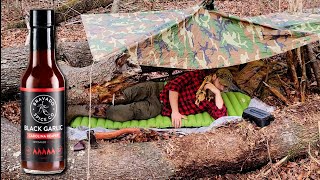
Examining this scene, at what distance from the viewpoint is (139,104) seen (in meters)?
5.53

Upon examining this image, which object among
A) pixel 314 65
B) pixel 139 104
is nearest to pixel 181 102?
pixel 139 104

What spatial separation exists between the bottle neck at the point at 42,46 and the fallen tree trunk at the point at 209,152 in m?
1.84

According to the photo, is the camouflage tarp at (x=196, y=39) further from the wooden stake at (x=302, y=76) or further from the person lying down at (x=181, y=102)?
the wooden stake at (x=302, y=76)

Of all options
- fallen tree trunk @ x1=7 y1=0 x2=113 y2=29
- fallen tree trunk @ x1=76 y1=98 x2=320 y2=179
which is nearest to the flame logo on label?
fallen tree trunk @ x1=76 y1=98 x2=320 y2=179

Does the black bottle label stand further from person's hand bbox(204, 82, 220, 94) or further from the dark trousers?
person's hand bbox(204, 82, 220, 94)

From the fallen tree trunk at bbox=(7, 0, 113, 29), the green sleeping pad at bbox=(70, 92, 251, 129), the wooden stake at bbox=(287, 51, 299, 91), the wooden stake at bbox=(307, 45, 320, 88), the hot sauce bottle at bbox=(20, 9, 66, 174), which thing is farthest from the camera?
the fallen tree trunk at bbox=(7, 0, 113, 29)

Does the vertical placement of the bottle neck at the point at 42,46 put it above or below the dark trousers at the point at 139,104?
above

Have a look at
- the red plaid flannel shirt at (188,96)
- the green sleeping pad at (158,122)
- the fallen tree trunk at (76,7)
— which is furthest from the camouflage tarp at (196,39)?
the fallen tree trunk at (76,7)

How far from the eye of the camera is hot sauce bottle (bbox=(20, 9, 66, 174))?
8.88 feet

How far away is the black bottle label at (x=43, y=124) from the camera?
2.74 meters

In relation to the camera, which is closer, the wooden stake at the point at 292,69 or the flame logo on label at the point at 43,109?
the flame logo on label at the point at 43,109

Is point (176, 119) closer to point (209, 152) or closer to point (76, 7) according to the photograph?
point (209, 152)

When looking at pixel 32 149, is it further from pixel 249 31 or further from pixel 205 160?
pixel 249 31

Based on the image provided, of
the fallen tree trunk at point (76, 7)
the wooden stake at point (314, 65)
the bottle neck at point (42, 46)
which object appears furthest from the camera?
the fallen tree trunk at point (76, 7)
